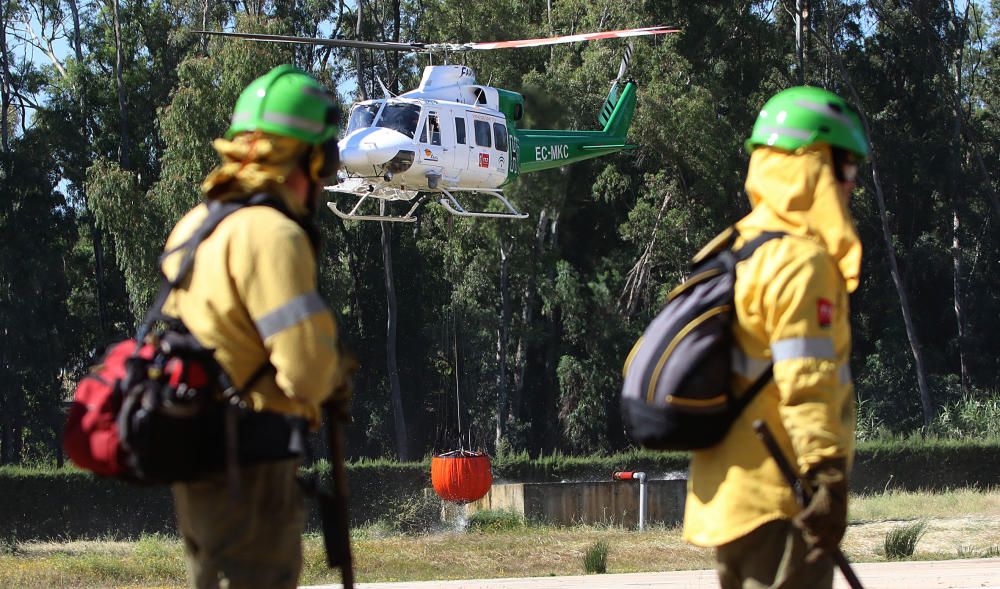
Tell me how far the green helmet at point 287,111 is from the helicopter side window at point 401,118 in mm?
19272

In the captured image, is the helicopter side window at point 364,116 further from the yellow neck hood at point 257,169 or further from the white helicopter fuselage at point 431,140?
the yellow neck hood at point 257,169

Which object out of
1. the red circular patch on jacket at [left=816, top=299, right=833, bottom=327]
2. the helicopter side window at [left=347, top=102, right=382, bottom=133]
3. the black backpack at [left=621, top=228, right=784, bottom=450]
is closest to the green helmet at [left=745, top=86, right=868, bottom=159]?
the black backpack at [left=621, top=228, right=784, bottom=450]

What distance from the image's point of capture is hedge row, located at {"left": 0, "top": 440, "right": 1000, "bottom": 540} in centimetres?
2649

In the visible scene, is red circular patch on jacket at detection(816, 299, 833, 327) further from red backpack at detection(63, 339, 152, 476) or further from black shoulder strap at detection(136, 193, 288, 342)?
red backpack at detection(63, 339, 152, 476)

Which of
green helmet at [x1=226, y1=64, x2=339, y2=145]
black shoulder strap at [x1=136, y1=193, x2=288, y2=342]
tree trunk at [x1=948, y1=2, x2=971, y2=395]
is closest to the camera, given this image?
black shoulder strap at [x1=136, y1=193, x2=288, y2=342]

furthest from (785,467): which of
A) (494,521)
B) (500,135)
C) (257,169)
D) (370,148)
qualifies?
(500,135)

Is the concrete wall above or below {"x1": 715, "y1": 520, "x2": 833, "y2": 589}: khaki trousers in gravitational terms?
below

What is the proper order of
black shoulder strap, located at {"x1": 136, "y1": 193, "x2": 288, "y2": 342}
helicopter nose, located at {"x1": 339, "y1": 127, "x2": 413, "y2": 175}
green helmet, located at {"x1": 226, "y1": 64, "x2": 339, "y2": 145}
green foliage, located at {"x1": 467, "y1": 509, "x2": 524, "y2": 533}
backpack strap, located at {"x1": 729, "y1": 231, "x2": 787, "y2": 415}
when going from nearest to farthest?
black shoulder strap, located at {"x1": 136, "y1": 193, "x2": 288, "y2": 342}, green helmet, located at {"x1": 226, "y1": 64, "x2": 339, "y2": 145}, backpack strap, located at {"x1": 729, "y1": 231, "x2": 787, "y2": 415}, green foliage, located at {"x1": 467, "y1": 509, "x2": 524, "y2": 533}, helicopter nose, located at {"x1": 339, "y1": 127, "x2": 413, "y2": 175}

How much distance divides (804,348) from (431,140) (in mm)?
19935

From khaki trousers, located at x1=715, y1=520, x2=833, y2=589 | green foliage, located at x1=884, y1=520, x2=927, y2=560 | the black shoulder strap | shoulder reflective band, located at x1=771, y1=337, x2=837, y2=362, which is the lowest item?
green foliage, located at x1=884, y1=520, x2=927, y2=560

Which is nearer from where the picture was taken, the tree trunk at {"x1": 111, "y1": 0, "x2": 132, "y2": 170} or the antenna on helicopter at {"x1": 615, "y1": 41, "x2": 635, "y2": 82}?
the antenna on helicopter at {"x1": 615, "y1": 41, "x2": 635, "y2": 82}

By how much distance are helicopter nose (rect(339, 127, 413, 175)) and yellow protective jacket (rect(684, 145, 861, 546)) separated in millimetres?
18792

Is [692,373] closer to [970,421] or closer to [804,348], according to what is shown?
[804,348]

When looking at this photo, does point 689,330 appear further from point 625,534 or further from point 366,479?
point 366,479
